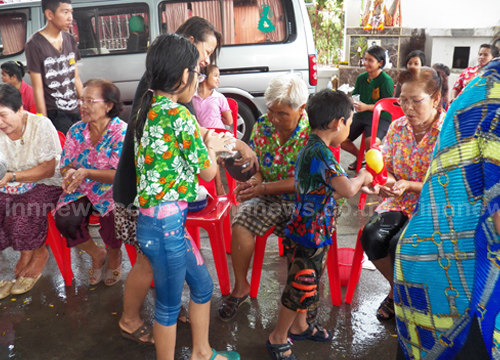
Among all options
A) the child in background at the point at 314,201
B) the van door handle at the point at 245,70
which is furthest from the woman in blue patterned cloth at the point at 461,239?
the van door handle at the point at 245,70

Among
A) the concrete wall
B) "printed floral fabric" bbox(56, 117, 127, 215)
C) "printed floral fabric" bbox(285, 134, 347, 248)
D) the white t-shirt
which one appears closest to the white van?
the white t-shirt

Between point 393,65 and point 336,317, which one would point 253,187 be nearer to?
point 336,317

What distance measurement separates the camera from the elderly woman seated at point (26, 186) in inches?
109

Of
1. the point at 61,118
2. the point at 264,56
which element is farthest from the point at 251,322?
the point at 264,56

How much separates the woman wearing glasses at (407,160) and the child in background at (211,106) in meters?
1.67

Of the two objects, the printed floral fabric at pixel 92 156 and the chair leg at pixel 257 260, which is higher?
the printed floral fabric at pixel 92 156

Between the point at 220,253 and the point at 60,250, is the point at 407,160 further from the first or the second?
the point at 60,250

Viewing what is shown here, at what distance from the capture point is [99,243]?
3.49m

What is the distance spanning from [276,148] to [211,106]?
132 cm

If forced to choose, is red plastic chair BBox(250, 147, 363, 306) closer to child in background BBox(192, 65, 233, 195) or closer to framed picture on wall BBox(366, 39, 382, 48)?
child in background BBox(192, 65, 233, 195)

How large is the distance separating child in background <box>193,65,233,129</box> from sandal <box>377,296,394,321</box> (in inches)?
75.6

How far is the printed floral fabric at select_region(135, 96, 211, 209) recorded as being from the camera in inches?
65.6

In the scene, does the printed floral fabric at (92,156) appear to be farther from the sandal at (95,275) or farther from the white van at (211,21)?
the white van at (211,21)

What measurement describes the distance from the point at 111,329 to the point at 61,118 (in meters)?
2.02
